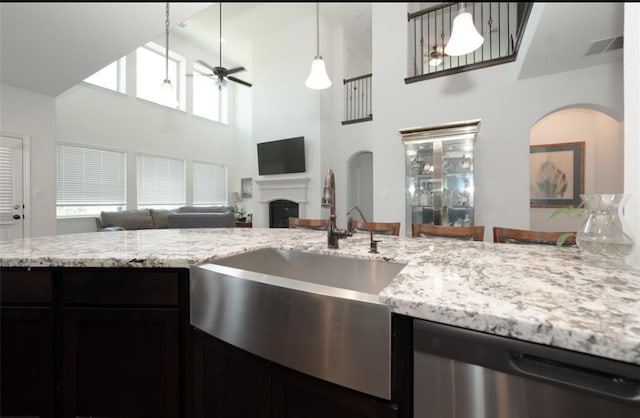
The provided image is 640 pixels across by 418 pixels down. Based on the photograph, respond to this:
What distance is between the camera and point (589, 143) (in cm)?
425

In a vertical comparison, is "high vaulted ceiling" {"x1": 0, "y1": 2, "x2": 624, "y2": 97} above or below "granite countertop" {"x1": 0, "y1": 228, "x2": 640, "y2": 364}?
above

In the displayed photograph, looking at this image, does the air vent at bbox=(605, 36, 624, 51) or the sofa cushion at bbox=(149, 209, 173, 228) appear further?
the sofa cushion at bbox=(149, 209, 173, 228)

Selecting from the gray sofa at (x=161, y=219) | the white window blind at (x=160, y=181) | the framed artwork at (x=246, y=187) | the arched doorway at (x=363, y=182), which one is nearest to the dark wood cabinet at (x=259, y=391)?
the gray sofa at (x=161, y=219)

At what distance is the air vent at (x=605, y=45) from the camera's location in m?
2.45

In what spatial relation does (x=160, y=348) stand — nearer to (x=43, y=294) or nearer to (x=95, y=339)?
(x=95, y=339)

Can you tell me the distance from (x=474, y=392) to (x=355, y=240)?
109 centimetres

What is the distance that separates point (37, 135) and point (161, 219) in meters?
2.66

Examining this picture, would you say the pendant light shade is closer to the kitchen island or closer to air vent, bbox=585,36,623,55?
air vent, bbox=585,36,623,55

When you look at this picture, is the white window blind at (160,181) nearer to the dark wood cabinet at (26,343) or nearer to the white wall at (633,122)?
the dark wood cabinet at (26,343)

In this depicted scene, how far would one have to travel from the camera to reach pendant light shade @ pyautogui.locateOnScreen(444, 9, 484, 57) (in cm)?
211

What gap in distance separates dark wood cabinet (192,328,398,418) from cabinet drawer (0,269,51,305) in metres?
0.69

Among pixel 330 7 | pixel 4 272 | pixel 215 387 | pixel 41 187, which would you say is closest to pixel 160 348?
pixel 215 387

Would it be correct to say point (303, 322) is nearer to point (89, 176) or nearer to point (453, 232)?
point (453, 232)

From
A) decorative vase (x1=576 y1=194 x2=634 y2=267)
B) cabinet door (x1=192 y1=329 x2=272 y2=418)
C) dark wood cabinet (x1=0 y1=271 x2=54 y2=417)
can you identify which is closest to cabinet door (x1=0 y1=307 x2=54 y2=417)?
dark wood cabinet (x1=0 y1=271 x2=54 y2=417)
